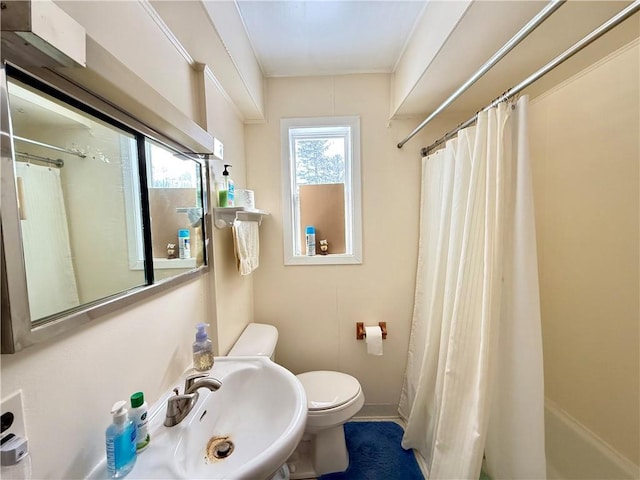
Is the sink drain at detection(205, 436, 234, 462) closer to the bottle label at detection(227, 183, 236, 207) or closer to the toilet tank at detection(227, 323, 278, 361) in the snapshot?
the toilet tank at detection(227, 323, 278, 361)

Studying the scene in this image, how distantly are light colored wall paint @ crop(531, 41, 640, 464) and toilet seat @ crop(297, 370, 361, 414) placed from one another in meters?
1.13

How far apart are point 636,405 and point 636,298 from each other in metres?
0.46

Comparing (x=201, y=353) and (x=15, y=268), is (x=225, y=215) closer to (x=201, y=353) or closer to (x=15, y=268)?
A: (x=201, y=353)

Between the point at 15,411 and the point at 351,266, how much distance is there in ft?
4.84

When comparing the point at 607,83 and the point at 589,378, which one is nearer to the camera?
the point at 607,83

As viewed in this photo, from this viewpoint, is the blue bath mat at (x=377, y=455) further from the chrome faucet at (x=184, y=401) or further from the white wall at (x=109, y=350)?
the white wall at (x=109, y=350)

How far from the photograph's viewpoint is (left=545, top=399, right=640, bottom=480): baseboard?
107cm

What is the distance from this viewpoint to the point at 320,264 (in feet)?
5.54

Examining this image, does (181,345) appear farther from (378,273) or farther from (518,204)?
(518,204)

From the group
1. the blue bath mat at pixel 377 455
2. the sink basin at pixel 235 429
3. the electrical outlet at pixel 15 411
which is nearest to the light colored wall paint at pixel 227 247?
the sink basin at pixel 235 429

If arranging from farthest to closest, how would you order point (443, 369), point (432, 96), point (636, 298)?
point (432, 96) → point (443, 369) → point (636, 298)

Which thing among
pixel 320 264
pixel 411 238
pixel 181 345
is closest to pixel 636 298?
pixel 411 238

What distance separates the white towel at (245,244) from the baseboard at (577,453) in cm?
184

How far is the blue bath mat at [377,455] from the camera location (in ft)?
4.34
